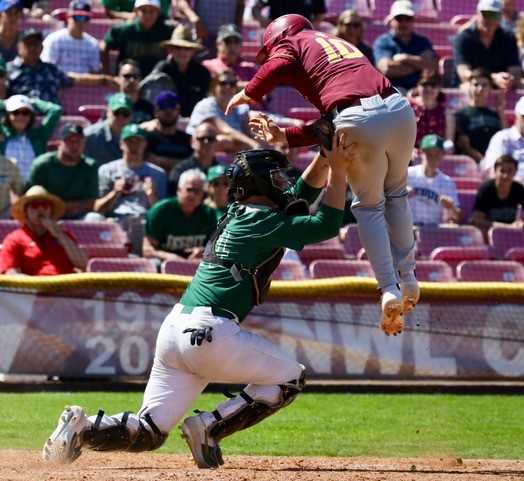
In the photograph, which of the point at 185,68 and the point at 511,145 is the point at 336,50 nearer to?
the point at 511,145

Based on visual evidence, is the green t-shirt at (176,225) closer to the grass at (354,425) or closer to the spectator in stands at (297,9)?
the grass at (354,425)

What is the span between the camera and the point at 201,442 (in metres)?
6.76

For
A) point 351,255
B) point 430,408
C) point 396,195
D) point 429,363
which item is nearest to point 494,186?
point 351,255

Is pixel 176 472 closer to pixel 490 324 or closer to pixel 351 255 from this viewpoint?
pixel 490 324

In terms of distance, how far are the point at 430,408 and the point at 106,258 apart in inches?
128

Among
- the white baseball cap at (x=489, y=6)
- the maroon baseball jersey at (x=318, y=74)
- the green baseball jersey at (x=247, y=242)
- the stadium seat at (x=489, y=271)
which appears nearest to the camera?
the green baseball jersey at (x=247, y=242)

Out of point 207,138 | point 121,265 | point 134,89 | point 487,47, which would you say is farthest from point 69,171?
point 487,47

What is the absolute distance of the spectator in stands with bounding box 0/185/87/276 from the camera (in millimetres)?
11227

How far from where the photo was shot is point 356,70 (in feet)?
22.8

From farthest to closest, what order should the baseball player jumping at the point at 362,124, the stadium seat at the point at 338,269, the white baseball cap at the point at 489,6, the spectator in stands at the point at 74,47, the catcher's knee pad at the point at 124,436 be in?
the white baseball cap at the point at 489,6
the spectator in stands at the point at 74,47
the stadium seat at the point at 338,269
the baseball player jumping at the point at 362,124
the catcher's knee pad at the point at 124,436

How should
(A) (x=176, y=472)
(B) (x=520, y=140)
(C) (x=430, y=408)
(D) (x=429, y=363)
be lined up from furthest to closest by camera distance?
(B) (x=520, y=140) < (D) (x=429, y=363) < (C) (x=430, y=408) < (A) (x=176, y=472)

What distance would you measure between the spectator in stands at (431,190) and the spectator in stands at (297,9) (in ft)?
9.13

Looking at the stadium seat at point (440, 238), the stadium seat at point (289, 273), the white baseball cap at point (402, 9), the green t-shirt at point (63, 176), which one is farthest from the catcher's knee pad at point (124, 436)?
the white baseball cap at point (402, 9)

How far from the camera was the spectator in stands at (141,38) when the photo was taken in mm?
14227
